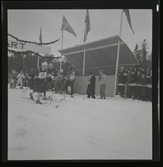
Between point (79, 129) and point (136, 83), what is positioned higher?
point (136, 83)

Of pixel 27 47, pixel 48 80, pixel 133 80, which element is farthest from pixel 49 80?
pixel 133 80

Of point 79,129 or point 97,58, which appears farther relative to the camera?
point 97,58

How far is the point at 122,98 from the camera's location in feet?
6.55

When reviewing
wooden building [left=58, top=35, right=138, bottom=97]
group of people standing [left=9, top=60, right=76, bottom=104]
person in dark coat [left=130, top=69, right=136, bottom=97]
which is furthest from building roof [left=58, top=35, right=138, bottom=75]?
group of people standing [left=9, top=60, right=76, bottom=104]

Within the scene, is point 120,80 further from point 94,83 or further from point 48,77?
point 48,77

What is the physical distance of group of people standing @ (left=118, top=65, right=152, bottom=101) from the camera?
1965 millimetres

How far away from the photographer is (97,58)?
6.74 ft

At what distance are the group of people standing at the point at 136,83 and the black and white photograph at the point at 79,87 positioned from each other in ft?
0.03

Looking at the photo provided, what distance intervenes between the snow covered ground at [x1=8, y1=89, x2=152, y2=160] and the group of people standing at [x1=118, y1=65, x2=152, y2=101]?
0.08 meters

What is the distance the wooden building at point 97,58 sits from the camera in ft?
6.56

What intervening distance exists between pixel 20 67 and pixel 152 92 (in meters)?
1.51

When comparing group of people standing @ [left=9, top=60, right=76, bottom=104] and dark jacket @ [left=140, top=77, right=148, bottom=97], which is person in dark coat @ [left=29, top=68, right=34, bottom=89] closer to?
group of people standing @ [left=9, top=60, right=76, bottom=104]

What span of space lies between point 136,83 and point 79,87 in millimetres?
664

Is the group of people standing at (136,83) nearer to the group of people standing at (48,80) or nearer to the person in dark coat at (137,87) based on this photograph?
the person in dark coat at (137,87)
